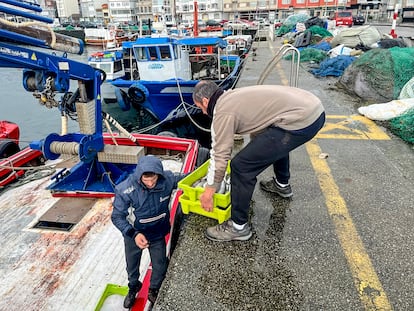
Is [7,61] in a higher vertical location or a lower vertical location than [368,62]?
higher

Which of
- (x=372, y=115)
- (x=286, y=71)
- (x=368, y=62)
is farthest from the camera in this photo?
(x=286, y=71)

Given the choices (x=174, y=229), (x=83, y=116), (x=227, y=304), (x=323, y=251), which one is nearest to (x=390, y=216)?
(x=323, y=251)

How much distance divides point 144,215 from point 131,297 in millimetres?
809

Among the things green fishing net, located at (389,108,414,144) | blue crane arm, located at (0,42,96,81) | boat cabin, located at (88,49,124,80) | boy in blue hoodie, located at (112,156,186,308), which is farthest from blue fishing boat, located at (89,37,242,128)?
boy in blue hoodie, located at (112,156,186,308)

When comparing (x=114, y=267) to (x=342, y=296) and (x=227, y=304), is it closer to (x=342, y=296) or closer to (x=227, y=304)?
(x=227, y=304)

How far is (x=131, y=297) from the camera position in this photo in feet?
9.02

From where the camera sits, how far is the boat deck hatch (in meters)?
4.20

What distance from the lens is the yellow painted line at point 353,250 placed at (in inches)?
86.1

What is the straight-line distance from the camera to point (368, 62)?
6.90m

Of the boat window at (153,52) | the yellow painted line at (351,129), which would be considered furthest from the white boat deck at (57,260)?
the boat window at (153,52)

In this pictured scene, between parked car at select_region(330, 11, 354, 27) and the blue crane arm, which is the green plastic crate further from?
parked car at select_region(330, 11, 354, 27)

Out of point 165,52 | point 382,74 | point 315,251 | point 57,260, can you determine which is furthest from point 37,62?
point 165,52

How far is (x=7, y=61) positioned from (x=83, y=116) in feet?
4.14

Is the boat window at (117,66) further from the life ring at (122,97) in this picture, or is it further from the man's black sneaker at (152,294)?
the man's black sneaker at (152,294)
